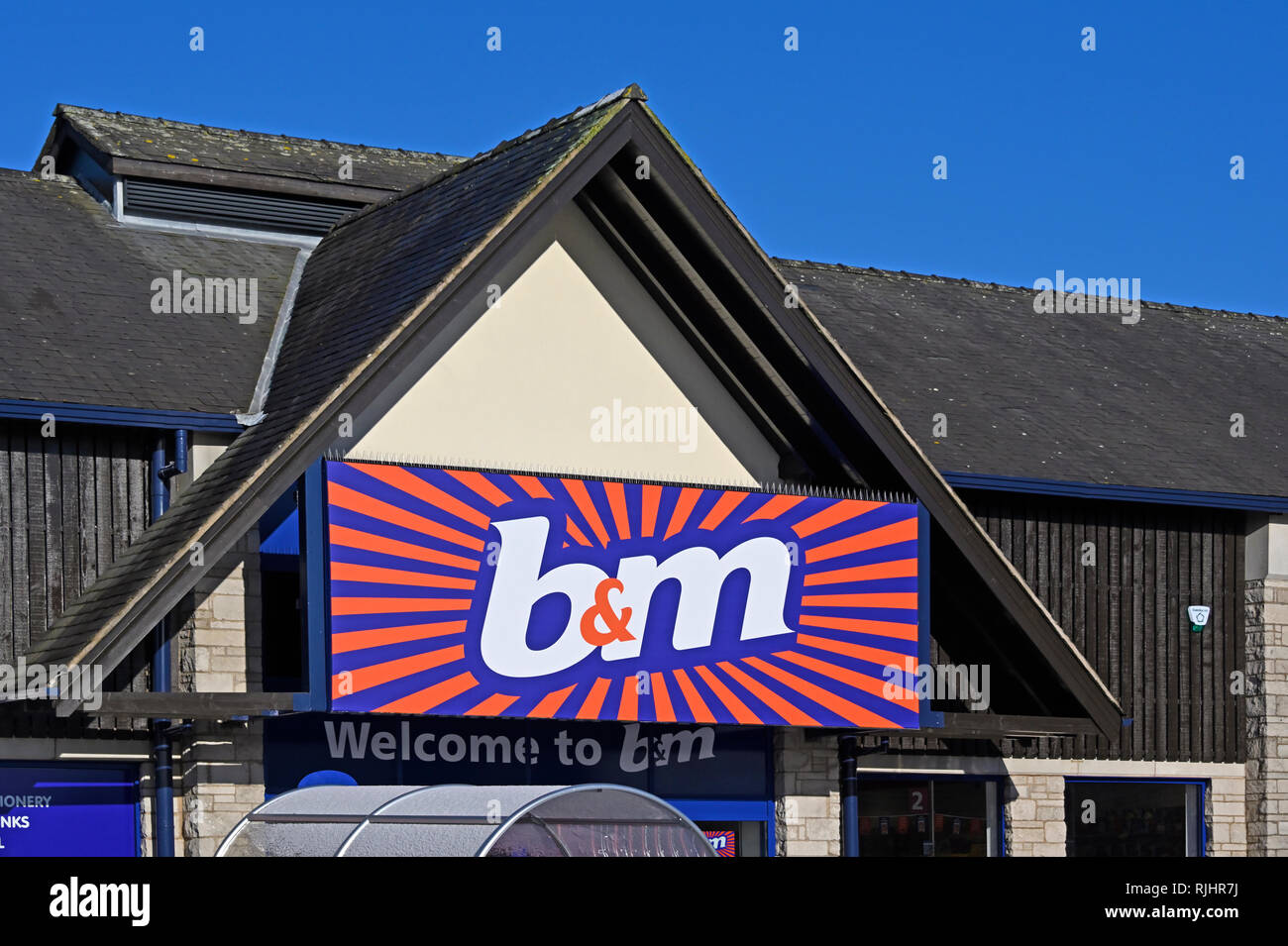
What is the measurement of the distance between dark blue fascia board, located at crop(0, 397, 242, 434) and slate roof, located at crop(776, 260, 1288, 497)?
24.5ft

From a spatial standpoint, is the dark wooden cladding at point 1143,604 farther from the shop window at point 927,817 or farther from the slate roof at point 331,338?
the slate roof at point 331,338

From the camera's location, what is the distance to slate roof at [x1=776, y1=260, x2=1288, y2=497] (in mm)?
21484

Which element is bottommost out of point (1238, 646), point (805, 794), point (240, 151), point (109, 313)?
point (805, 794)

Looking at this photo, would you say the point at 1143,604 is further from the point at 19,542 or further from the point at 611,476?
the point at 19,542

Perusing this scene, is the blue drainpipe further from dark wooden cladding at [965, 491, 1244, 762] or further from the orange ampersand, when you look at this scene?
dark wooden cladding at [965, 491, 1244, 762]

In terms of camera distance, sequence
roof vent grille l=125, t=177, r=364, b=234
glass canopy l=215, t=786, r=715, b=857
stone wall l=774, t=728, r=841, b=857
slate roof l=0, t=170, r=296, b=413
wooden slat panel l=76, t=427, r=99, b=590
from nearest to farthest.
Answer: glass canopy l=215, t=786, r=715, b=857 → wooden slat panel l=76, t=427, r=99, b=590 → slate roof l=0, t=170, r=296, b=413 → stone wall l=774, t=728, r=841, b=857 → roof vent grille l=125, t=177, r=364, b=234

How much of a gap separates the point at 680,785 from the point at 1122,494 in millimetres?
6205

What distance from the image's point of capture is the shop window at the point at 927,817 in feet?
65.4

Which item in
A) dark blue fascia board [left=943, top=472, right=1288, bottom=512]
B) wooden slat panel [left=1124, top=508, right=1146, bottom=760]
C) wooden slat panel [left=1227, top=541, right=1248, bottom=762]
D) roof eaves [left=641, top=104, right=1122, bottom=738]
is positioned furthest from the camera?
wooden slat panel [left=1227, top=541, right=1248, bottom=762]

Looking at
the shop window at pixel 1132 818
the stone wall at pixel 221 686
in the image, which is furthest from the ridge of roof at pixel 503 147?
the shop window at pixel 1132 818

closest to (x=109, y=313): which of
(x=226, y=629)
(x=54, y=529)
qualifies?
(x=54, y=529)

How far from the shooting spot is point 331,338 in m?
17.5

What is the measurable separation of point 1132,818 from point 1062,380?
5.33 meters

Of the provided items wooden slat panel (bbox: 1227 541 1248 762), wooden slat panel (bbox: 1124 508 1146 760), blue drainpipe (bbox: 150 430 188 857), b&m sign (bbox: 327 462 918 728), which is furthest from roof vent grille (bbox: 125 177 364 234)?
wooden slat panel (bbox: 1227 541 1248 762)
